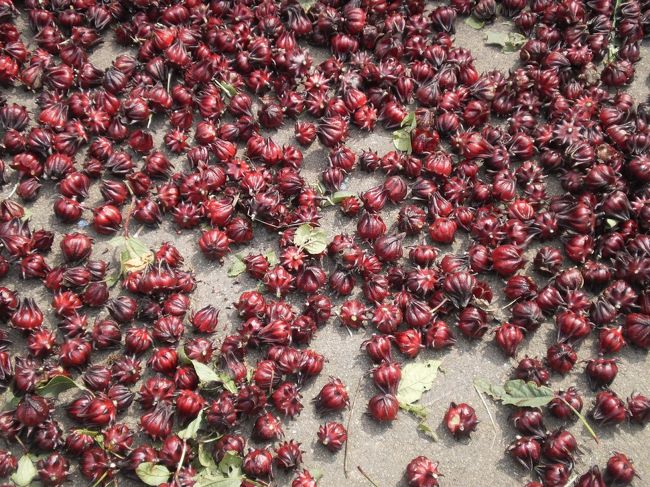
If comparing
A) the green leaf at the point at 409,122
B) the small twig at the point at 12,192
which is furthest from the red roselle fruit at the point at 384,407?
the small twig at the point at 12,192

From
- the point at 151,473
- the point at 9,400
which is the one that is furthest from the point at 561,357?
the point at 9,400

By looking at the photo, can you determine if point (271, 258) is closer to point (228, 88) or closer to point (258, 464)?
point (258, 464)

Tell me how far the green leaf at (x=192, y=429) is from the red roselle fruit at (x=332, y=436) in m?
0.96

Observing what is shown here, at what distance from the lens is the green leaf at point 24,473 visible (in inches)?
193

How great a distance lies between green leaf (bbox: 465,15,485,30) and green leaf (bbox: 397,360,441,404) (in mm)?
4231

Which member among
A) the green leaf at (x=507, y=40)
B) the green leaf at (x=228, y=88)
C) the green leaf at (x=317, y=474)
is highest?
the green leaf at (x=507, y=40)

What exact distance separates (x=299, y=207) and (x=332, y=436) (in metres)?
2.16

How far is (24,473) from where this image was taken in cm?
493

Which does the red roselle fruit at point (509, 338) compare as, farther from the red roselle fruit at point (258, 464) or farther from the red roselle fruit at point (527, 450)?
the red roselle fruit at point (258, 464)

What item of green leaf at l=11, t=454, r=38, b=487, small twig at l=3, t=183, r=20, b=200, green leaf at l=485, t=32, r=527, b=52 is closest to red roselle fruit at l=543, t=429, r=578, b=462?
green leaf at l=11, t=454, r=38, b=487

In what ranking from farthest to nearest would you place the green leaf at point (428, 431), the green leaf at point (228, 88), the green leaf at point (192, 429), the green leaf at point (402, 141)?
the green leaf at point (228, 88) → the green leaf at point (402, 141) → the green leaf at point (428, 431) → the green leaf at point (192, 429)

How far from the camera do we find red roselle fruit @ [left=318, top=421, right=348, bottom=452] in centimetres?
516

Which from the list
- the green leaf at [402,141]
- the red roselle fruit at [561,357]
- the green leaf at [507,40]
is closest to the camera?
the red roselle fruit at [561,357]

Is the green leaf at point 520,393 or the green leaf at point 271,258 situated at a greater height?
the green leaf at point 271,258
